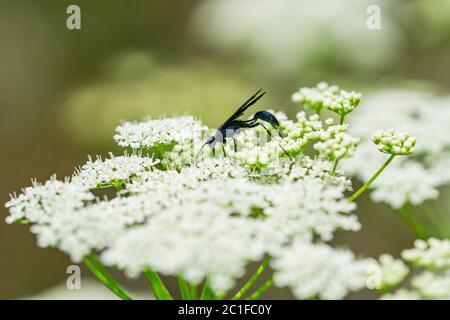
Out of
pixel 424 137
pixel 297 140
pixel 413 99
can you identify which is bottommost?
pixel 297 140

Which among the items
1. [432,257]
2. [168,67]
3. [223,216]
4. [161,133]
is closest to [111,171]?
[161,133]

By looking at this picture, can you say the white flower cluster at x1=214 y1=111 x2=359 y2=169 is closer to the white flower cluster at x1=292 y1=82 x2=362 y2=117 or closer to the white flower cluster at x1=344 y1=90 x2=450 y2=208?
the white flower cluster at x1=292 y1=82 x2=362 y2=117

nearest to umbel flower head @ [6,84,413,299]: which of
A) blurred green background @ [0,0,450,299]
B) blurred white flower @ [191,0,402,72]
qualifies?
blurred white flower @ [191,0,402,72]

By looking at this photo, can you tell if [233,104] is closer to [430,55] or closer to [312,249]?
[430,55]

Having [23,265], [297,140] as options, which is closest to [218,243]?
[297,140]

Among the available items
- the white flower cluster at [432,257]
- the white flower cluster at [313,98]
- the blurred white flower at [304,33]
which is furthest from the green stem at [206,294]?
the blurred white flower at [304,33]

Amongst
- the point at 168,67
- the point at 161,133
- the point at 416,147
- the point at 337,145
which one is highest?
the point at 168,67

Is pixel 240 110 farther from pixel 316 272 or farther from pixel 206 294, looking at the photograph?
pixel 316 272

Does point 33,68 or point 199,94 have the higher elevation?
point 33,68
